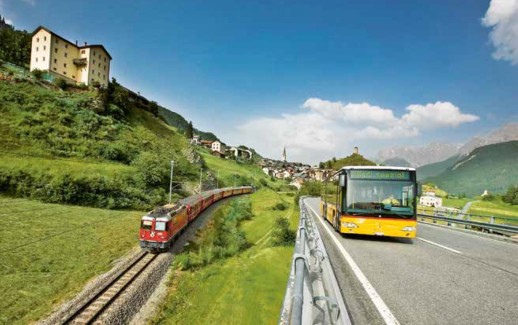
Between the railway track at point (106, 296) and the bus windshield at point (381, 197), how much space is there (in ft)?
35.9

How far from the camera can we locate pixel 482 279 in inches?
273

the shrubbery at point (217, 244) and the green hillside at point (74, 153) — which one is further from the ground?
the green hillside at point (74, 153)

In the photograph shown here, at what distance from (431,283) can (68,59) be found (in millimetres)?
77000

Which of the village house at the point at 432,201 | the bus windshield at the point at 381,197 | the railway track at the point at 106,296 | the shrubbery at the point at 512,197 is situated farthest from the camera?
the village house at the point at 432,201

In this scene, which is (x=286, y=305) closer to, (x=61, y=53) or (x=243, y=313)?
(x=243, y=313)

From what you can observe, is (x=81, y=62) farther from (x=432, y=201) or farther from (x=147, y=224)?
(x=432, y=201)

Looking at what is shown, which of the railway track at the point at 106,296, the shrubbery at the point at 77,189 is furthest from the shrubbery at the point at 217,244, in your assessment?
the shrubbery at the point at 77,189

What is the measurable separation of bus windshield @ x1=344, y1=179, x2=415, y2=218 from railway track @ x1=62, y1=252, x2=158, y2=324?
→ 35.9 ft

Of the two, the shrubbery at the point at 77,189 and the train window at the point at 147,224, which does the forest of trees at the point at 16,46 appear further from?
the train window at the point at 147,224

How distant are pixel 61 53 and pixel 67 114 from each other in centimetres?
2428

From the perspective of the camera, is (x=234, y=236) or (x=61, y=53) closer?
(x=234, y=236)

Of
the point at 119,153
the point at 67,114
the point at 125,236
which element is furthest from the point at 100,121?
the point at 125,236

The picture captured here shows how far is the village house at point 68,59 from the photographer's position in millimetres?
59344

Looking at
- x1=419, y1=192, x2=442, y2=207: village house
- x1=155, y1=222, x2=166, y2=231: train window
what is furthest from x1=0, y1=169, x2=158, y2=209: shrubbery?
x1=419, y1=192, x2=442, y2=207: village house
